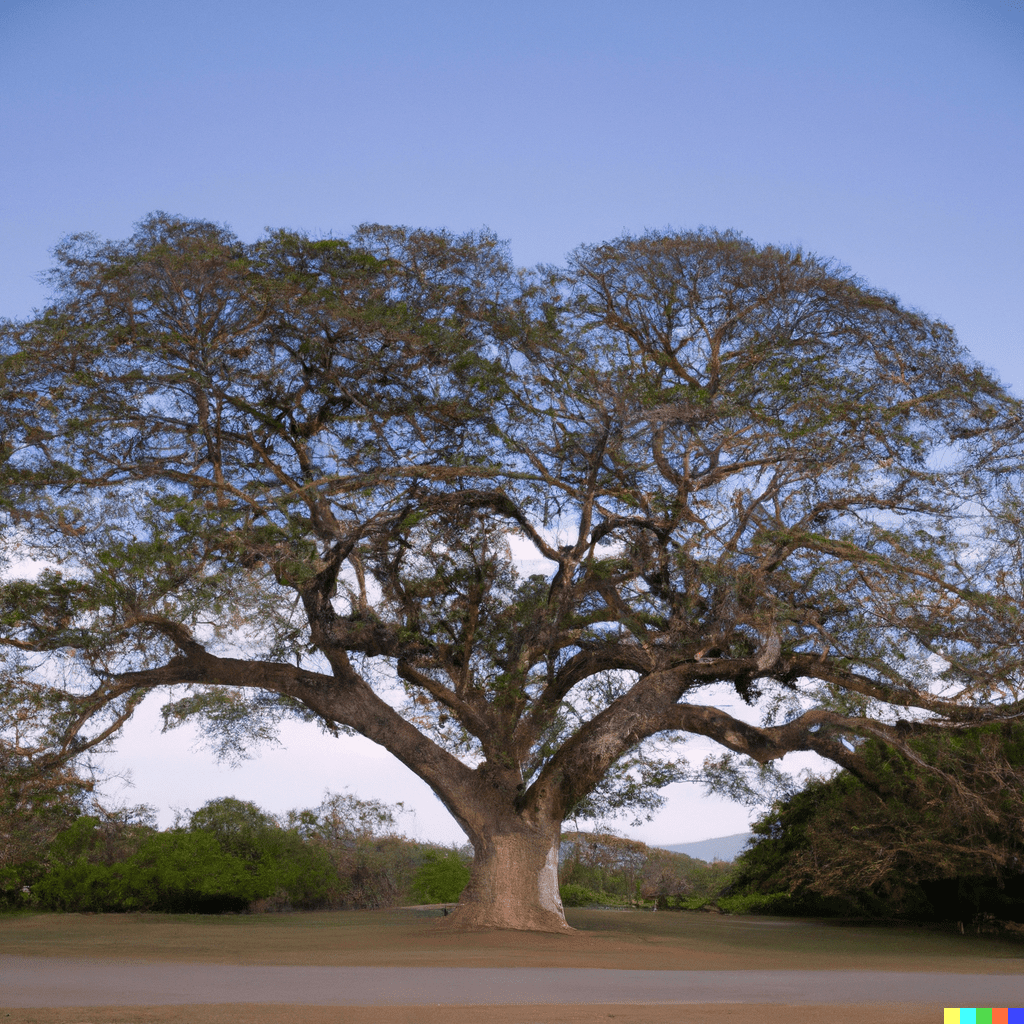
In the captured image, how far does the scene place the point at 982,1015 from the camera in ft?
21.8

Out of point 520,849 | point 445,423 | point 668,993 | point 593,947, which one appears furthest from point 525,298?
point 668,993

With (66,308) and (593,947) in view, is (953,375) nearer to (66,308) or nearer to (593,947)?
(593,947)

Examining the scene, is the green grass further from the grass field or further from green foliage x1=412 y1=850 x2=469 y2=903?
green foliage x1=412 y1=850 x2=469 y2=903

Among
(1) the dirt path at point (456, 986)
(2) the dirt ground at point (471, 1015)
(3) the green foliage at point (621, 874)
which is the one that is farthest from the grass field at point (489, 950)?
(3) the green foliage at point (621, 874)

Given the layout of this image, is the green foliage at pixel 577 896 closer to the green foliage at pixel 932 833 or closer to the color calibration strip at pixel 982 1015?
the green foliage at pixel 932 833

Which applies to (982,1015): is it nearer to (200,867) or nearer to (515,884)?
(515,884)

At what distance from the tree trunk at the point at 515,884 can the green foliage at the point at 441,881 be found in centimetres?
729

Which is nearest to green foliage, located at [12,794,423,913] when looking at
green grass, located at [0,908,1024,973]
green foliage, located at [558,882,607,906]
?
green grass, located at [0,908,1024,973]

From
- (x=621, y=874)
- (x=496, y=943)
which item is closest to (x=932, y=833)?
(x=496, y=943)

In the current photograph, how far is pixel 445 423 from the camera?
14484mm

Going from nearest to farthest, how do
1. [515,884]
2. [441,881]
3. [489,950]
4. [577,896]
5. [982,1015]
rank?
[982,1015] → [489,950] → [515,884] → [441,881] → [577,896]

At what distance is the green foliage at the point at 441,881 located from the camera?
21459 mm

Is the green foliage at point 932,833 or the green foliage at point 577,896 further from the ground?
the green foliage at point 932,833

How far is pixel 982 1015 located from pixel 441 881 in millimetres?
16237
